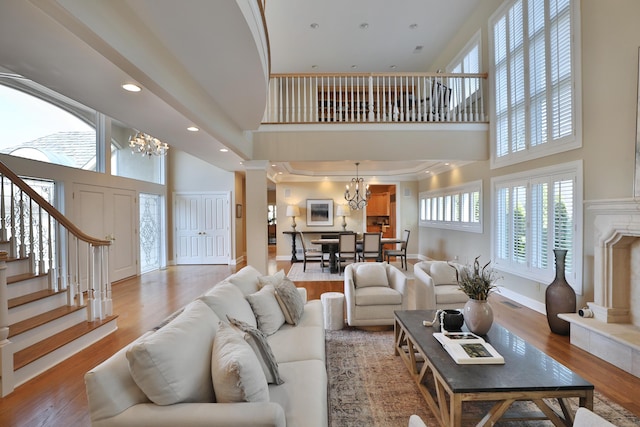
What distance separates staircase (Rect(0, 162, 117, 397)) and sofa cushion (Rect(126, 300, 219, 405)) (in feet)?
6.64

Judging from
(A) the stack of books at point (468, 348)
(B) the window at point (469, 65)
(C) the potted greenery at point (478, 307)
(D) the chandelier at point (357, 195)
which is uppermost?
(B) the window at point (469, 65)

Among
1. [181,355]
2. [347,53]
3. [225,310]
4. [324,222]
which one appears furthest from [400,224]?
[181,355]

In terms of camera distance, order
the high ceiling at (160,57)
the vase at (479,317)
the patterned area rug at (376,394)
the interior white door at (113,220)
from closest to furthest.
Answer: the high ceiling at (160,57) < the patterned area rug at (376,394) < the vase at (479,317) < the interior white door at (113,220)

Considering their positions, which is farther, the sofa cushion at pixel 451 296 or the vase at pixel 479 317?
the sofa cushion at pixel 451 296

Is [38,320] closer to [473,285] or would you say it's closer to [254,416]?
[254,416]

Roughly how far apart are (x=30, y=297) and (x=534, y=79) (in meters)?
6.74

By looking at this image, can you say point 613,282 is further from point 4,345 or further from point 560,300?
point 4,345

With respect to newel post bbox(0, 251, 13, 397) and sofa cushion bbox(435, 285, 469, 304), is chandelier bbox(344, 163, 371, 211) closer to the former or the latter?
sofa cushion bbox(435, 285, 469, 304)

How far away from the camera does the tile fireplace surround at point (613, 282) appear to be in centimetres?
274

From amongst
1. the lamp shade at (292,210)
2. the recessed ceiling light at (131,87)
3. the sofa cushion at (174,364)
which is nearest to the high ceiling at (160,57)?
the recessed ceiling light at (131,87)

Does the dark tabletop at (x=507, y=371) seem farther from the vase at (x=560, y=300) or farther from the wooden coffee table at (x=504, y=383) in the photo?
the vase at (x=560, y=300)

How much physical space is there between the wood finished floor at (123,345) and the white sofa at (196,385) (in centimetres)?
132

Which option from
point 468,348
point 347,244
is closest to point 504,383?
point 468,348

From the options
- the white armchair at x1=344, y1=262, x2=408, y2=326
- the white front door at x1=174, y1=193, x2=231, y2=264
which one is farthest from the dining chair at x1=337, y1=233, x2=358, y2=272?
the white front door at x1=174, y1=193, x2=231, y2=264
